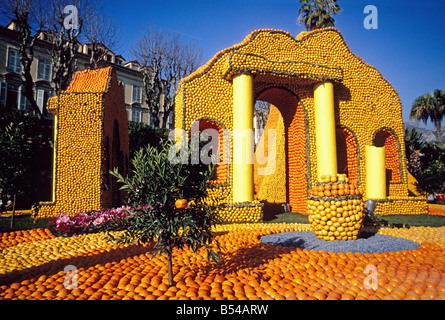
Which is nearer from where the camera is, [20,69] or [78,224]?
[78,224]

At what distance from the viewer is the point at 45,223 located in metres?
8.88

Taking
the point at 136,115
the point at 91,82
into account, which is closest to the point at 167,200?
the point at 91,82

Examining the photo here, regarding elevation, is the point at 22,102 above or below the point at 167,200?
above

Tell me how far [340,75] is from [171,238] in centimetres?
1059

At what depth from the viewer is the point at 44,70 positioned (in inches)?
1027

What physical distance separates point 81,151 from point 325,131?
385 inches

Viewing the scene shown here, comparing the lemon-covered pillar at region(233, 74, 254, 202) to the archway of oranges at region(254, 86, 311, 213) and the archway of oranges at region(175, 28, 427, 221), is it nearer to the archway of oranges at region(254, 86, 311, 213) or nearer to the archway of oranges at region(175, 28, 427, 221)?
the archway of oranges at region(175, 28, 427, 221)

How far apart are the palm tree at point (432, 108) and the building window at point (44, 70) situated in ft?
125

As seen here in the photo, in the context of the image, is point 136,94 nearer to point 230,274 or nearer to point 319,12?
point 319,12

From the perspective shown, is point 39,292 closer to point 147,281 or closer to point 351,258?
point 147,281

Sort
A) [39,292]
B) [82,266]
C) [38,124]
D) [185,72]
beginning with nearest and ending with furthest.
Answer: [39,292]
[82,266]
[38,124]
[185,72]

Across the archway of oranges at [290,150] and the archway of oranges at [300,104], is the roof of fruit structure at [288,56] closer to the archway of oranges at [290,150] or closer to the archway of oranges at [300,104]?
the archway of oranges at [300,104]

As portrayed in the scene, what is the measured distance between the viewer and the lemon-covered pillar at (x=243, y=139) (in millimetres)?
9711
